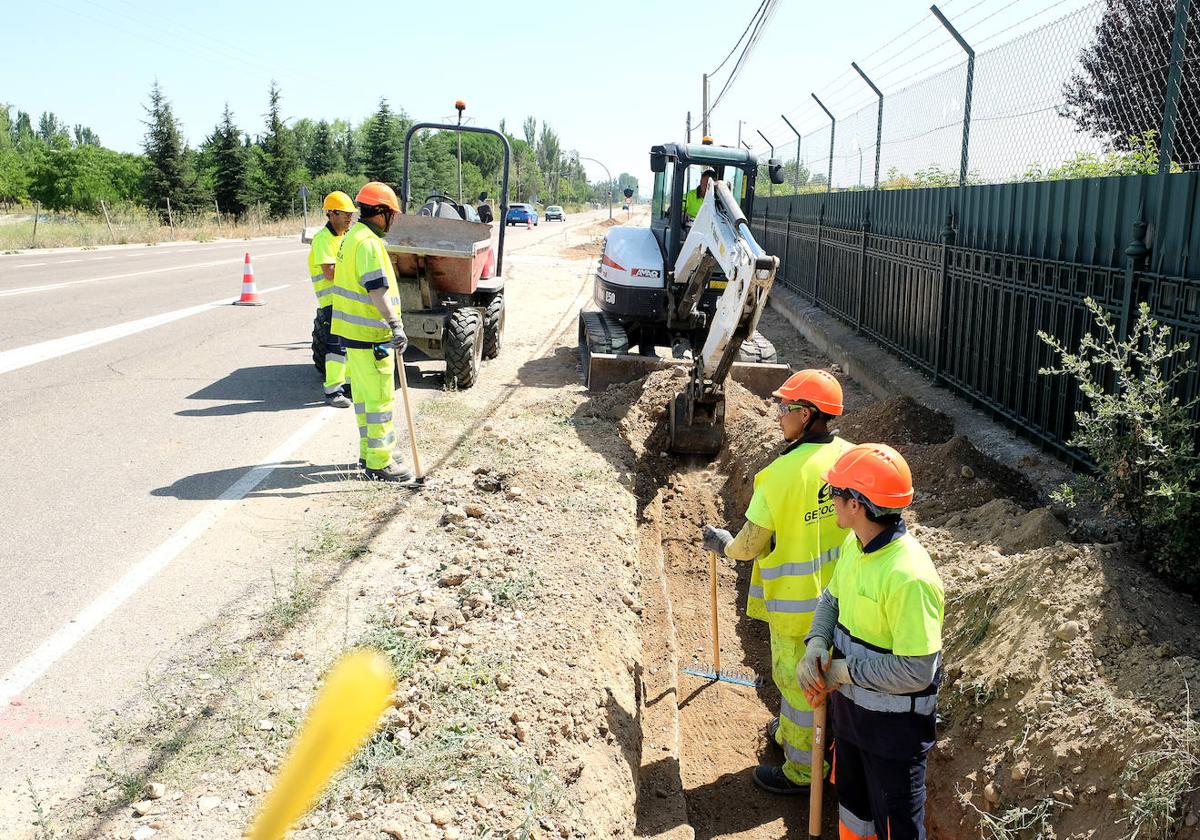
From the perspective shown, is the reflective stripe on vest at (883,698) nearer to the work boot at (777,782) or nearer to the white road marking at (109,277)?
the work boot at (777,782)

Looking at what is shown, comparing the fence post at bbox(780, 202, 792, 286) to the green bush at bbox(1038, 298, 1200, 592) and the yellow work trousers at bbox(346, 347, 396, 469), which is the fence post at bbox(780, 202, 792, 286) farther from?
the green bush at bbox(1038, 298, 1200, 592)

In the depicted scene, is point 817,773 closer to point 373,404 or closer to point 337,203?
point 373,404

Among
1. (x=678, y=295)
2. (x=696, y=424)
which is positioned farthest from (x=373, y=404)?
(x=678, y=295)

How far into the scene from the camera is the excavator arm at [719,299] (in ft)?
21.9

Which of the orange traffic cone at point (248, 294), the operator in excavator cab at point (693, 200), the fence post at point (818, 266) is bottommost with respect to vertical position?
the orange traffic cone at point (248, 294)

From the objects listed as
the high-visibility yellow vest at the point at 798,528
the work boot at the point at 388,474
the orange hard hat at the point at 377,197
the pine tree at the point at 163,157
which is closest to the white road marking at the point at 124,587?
the work boot at the point at 388,474

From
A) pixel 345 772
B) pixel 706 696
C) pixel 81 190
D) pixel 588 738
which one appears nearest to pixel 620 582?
pixel 706 696

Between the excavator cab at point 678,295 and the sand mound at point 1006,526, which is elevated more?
the excavator cab at point 678,295

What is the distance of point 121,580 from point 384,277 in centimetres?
285

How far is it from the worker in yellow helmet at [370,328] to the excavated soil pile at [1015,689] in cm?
221

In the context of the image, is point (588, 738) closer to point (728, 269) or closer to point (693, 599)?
point (693, 599)

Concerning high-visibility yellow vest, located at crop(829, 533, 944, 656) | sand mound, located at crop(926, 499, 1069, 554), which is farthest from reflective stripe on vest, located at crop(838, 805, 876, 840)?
→ sand mound, located at crop(926, 499, 1069, 554)

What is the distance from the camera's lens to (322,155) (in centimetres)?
6309

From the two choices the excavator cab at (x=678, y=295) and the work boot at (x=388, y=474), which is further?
the excavator cab at (x=678, y=295)
